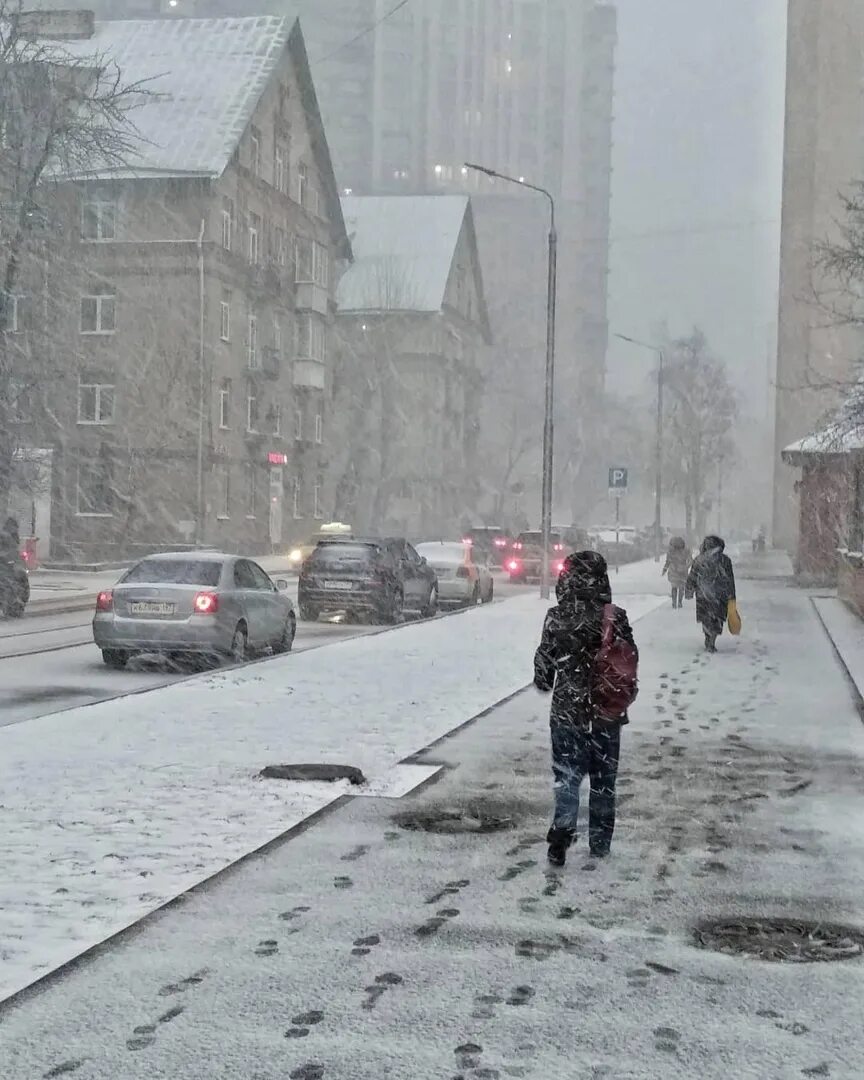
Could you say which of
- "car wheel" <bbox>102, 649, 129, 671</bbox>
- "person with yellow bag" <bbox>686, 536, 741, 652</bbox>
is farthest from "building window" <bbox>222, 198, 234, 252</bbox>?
"car wheel" <bbox>102, 649, 129, 671</bbox>

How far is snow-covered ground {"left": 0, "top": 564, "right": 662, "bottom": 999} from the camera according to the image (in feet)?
22.1

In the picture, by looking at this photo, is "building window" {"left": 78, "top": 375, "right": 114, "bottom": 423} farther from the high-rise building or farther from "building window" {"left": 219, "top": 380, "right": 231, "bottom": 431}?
the high-rise building

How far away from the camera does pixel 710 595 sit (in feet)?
66.0

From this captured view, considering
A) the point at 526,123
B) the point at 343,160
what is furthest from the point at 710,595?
the point at 526,123

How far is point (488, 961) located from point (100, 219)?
49.5 m

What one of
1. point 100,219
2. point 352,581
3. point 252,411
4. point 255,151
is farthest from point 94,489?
point 352,581

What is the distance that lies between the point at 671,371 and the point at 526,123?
103655 millimetres

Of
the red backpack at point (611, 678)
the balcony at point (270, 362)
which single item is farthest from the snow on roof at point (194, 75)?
the red backpack at point (611, 678)

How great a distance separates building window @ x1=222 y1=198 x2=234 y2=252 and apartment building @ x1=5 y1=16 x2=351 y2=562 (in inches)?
3.4

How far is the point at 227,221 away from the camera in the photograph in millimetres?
53906

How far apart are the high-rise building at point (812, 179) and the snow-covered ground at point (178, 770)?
174ft

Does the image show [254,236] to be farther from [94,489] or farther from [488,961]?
[488,961]

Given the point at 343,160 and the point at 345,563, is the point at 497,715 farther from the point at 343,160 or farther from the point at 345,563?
the point at 343,160

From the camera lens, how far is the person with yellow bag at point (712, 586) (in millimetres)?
20000
